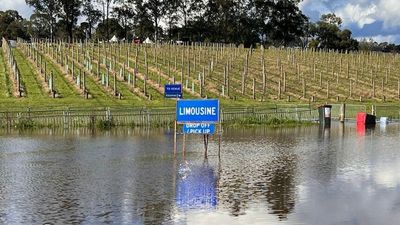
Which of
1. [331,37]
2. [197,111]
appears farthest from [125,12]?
[197,111]

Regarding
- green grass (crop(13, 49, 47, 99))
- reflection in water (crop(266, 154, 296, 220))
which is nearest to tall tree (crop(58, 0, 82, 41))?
green grass (crop(13, 49, 47, 99))

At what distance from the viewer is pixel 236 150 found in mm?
25812

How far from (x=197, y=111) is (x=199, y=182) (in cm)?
549

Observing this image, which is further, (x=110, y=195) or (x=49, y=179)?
(x=49, y=179)

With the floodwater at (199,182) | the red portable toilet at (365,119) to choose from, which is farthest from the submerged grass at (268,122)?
the floodwater at (199,182)

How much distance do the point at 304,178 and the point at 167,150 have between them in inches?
347

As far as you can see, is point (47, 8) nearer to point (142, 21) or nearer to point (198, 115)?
point (142, 21)

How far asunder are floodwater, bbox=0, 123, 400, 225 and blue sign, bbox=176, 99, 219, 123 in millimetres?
1531

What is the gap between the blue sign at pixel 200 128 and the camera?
22312 millimetres

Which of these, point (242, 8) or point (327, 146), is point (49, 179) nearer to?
point (327, 146)

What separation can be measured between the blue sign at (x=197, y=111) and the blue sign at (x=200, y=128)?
0.21 meters

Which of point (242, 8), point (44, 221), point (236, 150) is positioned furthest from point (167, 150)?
point (242, 8)

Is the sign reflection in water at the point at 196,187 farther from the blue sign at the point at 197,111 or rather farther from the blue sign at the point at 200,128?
the blue sign at the point at 197,111

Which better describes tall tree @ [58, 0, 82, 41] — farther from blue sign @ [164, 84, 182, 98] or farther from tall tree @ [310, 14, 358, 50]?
blue sign @ [164, 84, 182, 98]
